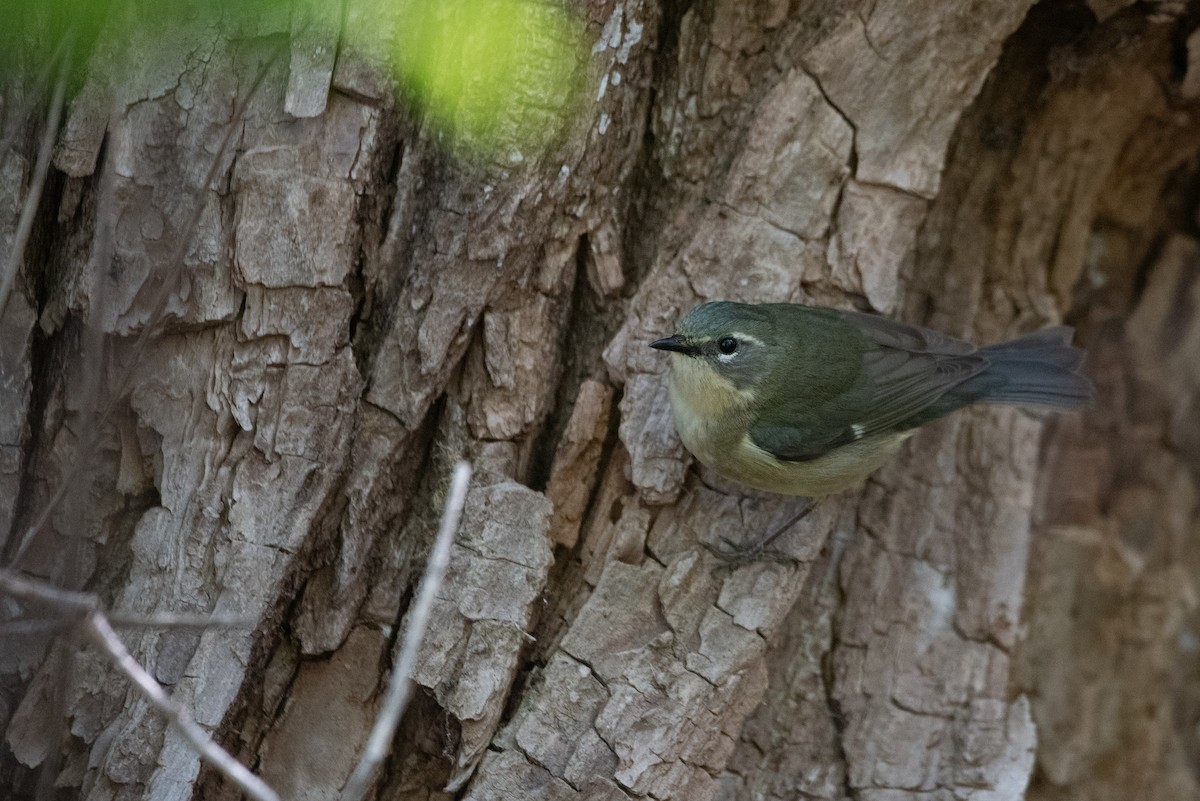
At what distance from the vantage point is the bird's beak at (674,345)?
11.6ft

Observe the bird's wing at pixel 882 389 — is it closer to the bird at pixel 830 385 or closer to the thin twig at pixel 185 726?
the bird at pixel 830 385

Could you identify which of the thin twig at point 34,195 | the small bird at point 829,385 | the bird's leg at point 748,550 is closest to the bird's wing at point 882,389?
the small bird at point 829,385

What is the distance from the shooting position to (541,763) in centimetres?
314

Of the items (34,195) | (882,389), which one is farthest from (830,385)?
(34,195)

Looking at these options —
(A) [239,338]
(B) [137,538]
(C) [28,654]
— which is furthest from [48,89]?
(C) [28,654]

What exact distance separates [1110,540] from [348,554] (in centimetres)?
331

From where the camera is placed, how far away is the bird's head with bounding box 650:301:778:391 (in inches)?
141

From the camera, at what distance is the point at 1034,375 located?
13.4 ft

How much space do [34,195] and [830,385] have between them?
2617 mm

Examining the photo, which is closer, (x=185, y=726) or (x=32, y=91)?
(x=185, y=726)

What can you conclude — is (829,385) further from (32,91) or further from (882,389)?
(32,91)

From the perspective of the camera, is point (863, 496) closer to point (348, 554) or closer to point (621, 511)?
point (621, 511)

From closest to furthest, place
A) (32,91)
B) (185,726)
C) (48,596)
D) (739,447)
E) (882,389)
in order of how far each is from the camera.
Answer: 1. (185,726)
2. (48,596)
3. (32,91)
4. (739,447)
5. (882,389)

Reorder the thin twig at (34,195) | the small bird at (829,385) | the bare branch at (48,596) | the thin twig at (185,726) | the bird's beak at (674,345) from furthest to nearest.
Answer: the small bird at (829,385), the bird's beak at (674,345), the thin twig at (34,195), the bare branch at (48,596), the thin twig at (185,726)
